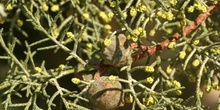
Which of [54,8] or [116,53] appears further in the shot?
[54,8]

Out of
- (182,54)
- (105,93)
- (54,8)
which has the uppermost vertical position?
(54,8)

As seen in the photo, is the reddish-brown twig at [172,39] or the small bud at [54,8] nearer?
the reddish-brown twig at [172,39]

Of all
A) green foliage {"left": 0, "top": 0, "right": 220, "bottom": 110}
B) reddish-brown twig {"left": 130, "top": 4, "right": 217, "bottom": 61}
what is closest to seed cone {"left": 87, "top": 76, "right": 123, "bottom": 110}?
green foliage {"left": 0, "top": 0, "right": 220, "bottom": 110}

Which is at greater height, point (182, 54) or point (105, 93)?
point (182, 54)

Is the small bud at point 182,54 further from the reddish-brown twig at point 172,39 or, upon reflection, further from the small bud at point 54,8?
the small bud at point 54,8

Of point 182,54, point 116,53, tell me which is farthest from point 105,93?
point 182,54

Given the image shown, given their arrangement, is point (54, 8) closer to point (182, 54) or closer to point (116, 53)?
point (116, 53)

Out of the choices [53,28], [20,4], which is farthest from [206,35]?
[20,4]

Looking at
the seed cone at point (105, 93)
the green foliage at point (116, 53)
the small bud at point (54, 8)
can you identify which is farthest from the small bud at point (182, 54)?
the small bud at point (54, 8)

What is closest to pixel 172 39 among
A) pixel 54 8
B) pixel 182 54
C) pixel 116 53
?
pixel 182 54
